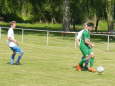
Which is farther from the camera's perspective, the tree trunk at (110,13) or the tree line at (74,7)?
the tree line at (74,7)

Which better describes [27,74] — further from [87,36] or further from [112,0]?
[112,0]

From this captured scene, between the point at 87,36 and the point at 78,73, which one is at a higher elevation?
the point at 87,36

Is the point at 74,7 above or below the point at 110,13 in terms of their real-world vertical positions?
above

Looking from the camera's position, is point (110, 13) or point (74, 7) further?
point (74, 7)

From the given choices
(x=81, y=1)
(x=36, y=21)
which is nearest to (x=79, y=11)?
(x=81, y=1)

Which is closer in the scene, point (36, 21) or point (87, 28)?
point (87, 28)

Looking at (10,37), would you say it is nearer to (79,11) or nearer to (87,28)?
(87,28)

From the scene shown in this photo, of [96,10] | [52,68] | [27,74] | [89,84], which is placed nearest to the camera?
[89,84]

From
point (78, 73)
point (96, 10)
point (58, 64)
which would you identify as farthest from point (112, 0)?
point (78, 73)

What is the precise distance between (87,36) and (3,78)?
3.68 meters

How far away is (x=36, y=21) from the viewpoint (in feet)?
267

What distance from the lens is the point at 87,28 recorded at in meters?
14.9

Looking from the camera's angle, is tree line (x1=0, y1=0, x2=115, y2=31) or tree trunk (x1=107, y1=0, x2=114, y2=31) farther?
tree line (x1=0, y1=0, x2=115, y2=31)

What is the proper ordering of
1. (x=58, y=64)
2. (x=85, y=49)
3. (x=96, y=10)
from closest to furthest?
(x=85, y=49) < (x=58, y=64) < (x=96, y=10)
